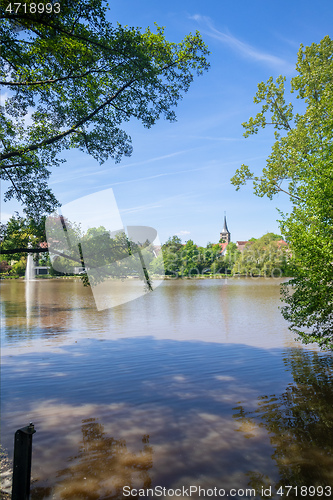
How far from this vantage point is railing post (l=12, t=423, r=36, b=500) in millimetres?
4473

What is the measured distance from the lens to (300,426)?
841 cm

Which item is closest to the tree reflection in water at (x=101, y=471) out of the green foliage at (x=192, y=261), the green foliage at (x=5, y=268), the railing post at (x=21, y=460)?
the railing post at (x=21, y=460)

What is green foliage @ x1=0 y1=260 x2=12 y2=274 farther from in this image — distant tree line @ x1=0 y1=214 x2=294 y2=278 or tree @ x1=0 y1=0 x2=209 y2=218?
tree @ x1=0 y1=0 x2=209 y2=218

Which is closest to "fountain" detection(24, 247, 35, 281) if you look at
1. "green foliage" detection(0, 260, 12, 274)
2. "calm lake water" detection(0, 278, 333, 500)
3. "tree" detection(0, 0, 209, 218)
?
"green foliage" detection(0, 260, 12, 274)

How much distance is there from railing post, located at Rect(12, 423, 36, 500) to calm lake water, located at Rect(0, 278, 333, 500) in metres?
1.61

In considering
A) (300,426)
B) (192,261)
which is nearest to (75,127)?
(300,426)

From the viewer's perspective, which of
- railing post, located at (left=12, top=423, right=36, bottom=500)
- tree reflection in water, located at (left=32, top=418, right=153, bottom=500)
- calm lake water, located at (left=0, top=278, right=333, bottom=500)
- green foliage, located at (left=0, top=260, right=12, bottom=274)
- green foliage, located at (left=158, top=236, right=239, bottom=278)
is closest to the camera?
railing post, located at (left=12, top=423, right=36, bottom=500)

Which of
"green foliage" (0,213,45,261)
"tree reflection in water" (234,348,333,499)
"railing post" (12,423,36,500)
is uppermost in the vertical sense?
"green foliage" (0,213,45,261)

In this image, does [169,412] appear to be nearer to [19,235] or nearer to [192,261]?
[19,235]

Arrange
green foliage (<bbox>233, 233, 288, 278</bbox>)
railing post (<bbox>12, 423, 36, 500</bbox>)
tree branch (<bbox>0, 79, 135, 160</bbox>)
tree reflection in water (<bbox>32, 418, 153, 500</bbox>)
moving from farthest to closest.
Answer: green foliage (<bbox>233, 233, 288, 278</bbox>)
tree branch (<bbox>0, 79, 135, 160</bbox>)
tree reflection in water (<bbox>32, 418, 153, 500</bbox>)
railing post (<bbox>12, 423, 36, 500</bbox>)

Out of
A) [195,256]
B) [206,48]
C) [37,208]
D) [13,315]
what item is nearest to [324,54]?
[206,48]

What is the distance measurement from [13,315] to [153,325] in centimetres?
1228

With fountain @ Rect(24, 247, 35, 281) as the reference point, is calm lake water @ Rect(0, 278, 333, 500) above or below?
below

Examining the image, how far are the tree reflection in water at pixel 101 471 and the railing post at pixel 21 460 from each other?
5.22ft
